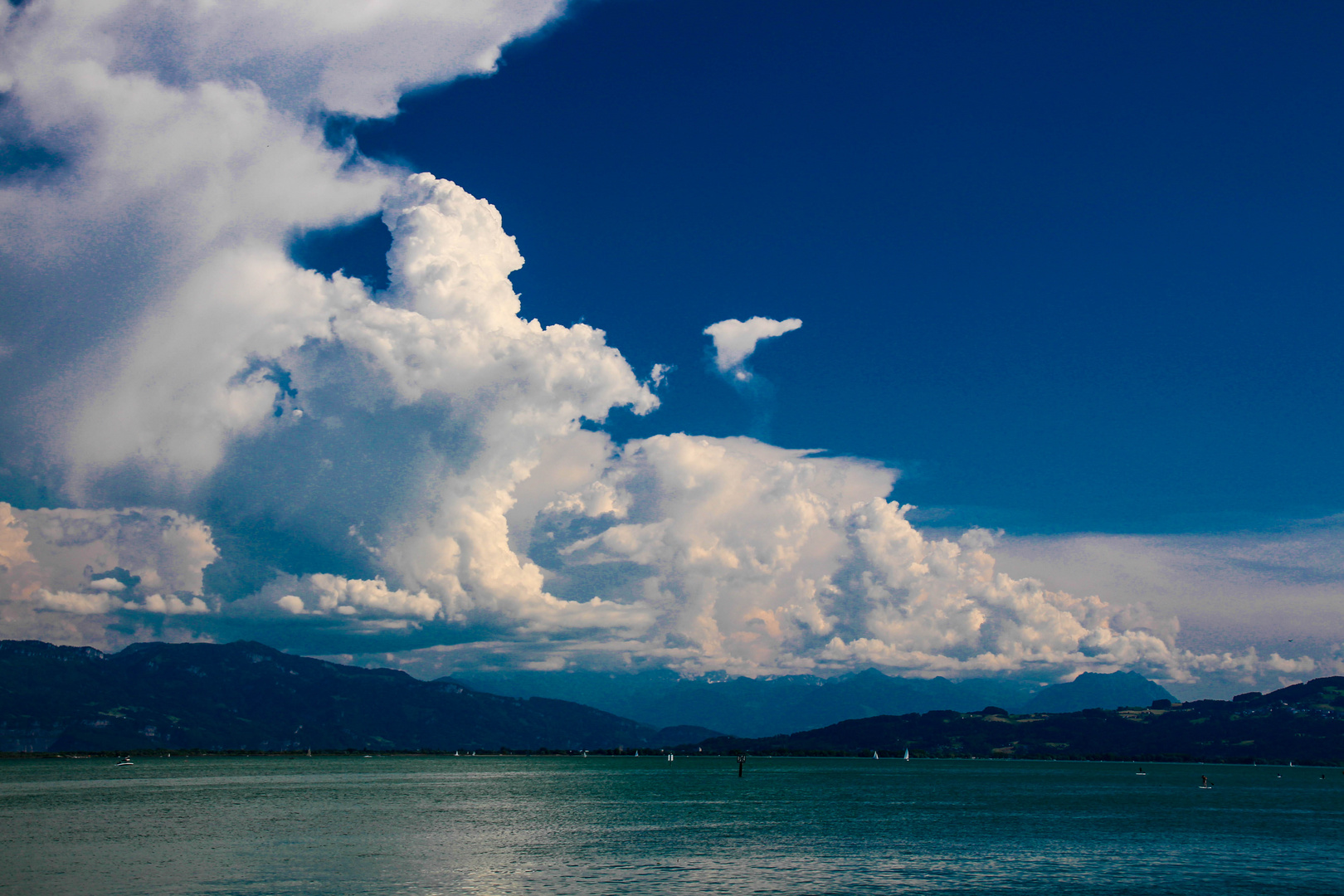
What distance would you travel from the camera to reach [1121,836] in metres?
118

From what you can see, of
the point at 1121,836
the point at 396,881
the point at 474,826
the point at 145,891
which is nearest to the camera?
the point at 145,891

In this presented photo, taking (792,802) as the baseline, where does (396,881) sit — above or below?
above

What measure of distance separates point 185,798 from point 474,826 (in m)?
95.7

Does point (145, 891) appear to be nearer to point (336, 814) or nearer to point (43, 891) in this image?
point (43, 891)

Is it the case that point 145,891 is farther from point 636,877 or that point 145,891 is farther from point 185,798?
point 185,798

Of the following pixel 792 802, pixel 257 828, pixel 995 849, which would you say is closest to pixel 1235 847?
pixel 995 849

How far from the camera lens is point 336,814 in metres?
145

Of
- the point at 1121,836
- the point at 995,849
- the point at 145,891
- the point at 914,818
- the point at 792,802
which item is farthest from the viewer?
the point at 792,802

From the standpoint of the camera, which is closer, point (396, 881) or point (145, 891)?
point (145, 891)

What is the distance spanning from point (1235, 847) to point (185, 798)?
7285 inches

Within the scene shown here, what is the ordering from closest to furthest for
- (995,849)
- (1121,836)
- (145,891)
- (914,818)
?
1. (145,891)
2. (995,849)
3. (1121,836)
4. (914,818)

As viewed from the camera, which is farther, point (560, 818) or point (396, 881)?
point (560, 818)

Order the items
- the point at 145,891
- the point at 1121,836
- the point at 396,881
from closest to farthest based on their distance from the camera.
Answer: the point at 145,891 → the point at 396,881 → the point at 1121,836

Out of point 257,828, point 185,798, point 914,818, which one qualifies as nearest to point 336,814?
point 257,828
